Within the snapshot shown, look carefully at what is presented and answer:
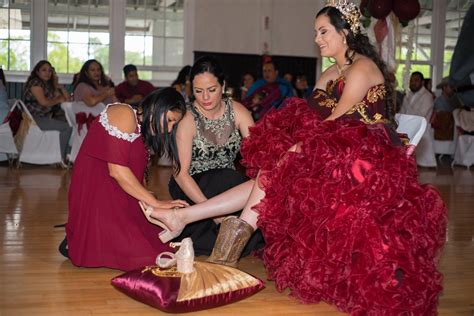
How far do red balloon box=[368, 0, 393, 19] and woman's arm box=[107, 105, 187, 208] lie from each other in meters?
4.79

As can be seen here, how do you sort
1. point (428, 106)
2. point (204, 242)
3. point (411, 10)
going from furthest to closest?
point (428, 106)
point (411, 10)
point (204, 242)

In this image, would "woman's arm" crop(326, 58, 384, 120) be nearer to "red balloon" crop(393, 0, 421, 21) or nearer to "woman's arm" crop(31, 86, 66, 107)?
"red balloon" crop(393, 0, 421, 21)

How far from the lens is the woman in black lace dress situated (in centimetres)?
369

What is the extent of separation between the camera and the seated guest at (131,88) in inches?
363

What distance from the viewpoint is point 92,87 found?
27.2 ft

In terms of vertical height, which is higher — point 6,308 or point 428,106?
point 428,106

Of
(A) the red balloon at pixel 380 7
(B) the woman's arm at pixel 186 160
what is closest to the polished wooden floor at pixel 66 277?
(B) the woman's arm at pixel 186 160

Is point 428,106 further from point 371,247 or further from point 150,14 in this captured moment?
point 371,247

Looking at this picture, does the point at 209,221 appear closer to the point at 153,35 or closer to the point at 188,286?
the point at 188,286

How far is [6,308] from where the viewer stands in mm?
2762

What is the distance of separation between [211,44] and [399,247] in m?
9.19

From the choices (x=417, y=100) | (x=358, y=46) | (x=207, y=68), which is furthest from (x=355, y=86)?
(x=417, y=100)

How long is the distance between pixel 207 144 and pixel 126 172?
66 centimetres

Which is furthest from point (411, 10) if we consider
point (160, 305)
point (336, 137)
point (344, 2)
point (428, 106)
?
point (160, 305)
